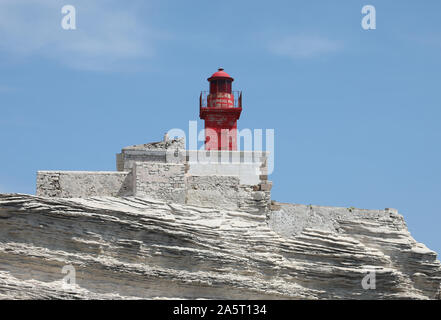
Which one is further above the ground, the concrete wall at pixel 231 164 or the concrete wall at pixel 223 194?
the concrete wall at pixel 231 164

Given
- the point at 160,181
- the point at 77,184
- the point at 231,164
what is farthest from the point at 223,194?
the point at 77,184

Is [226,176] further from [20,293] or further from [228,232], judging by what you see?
[20,293]

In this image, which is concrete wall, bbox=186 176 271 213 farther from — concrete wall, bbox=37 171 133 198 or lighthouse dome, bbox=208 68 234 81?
lighthouse dome, bbox=208 68 234 81

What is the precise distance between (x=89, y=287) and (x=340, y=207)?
363 inches

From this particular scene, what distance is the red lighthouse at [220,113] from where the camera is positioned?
126 ft

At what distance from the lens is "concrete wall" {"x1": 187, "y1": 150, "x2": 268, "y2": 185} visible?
30938mm

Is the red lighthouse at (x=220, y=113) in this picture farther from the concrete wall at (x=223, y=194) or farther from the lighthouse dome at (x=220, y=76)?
the concrete wall at (x=223, y=194)

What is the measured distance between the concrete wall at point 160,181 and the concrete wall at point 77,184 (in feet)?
2.45

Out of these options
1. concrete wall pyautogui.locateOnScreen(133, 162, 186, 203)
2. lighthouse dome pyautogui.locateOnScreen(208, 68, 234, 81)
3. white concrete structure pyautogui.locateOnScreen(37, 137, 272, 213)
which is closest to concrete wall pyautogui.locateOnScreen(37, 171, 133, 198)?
white concrete structure pyautogui.locateOnScreen(37, 137, 272, 213)

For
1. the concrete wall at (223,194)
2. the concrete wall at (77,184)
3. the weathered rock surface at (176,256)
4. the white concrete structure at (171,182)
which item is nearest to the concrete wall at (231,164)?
the white concrete structure at (171,182)

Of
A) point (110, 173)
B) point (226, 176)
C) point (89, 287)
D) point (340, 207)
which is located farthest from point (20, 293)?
point (340, 207)

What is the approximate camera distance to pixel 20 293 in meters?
26.4

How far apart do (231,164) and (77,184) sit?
19.0ft
